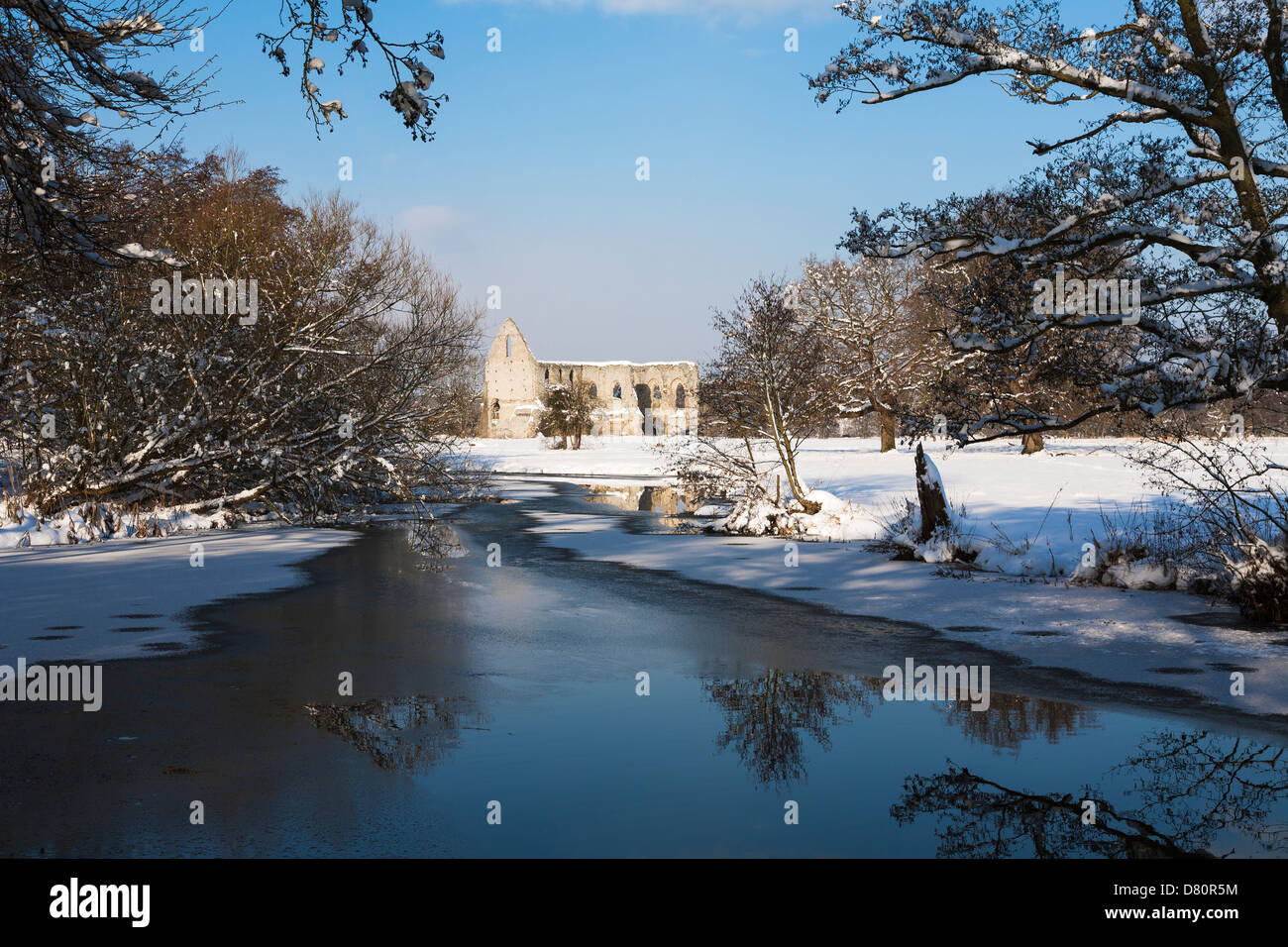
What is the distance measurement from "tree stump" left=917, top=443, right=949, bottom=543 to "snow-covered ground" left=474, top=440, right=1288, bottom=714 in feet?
2.54

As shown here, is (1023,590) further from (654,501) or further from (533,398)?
(533,398)

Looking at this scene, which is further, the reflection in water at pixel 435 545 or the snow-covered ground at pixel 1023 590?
the reflection in water at pixel 435 545

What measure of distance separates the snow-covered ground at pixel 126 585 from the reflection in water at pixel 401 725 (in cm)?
287

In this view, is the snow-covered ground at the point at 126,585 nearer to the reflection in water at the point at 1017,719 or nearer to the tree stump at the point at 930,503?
the reflection in water at the point at 1017,719

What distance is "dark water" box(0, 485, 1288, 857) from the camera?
174 inches

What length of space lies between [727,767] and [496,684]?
2465mm

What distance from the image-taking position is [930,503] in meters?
15.3

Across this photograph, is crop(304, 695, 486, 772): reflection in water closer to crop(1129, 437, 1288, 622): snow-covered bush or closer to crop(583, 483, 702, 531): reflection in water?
crop(1129, 437, 1288, 622): snow-covered bush

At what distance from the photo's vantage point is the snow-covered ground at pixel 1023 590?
809 cm

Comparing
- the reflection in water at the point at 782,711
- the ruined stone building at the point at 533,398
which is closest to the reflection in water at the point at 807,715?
the reflection in water at the point at 782,711
